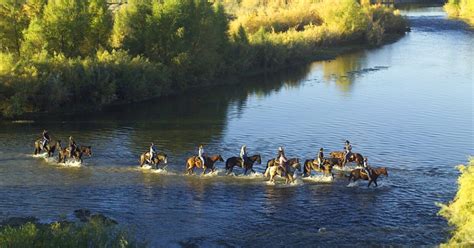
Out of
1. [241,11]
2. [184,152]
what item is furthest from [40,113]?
[241,11]

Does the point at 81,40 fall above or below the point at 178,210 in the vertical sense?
above

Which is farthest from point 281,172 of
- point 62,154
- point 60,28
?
point 60,28

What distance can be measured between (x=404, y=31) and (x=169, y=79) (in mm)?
70156

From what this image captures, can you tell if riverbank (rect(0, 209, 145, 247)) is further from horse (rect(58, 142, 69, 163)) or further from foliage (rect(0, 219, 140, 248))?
horse (rect(58, 142, 69, 163))

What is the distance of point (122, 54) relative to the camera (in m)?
64.4

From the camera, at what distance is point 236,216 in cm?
2970

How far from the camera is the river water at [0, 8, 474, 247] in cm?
2845

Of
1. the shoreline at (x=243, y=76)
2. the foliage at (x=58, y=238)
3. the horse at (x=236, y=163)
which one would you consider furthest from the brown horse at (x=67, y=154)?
the foliage at (x=58, y=238)

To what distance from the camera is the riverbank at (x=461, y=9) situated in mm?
141125

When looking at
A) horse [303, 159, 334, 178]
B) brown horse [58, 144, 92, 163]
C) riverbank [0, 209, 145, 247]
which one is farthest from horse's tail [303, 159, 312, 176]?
riverbank [0, 209, 145, 247]

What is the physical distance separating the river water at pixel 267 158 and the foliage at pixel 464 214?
2.78ft

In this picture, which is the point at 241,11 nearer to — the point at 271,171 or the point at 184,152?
the point at 184,152

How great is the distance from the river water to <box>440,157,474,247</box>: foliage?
847mm

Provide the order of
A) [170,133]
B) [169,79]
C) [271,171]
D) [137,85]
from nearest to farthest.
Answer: [271,171]
[170,133]
[137,85]
[169,79]
